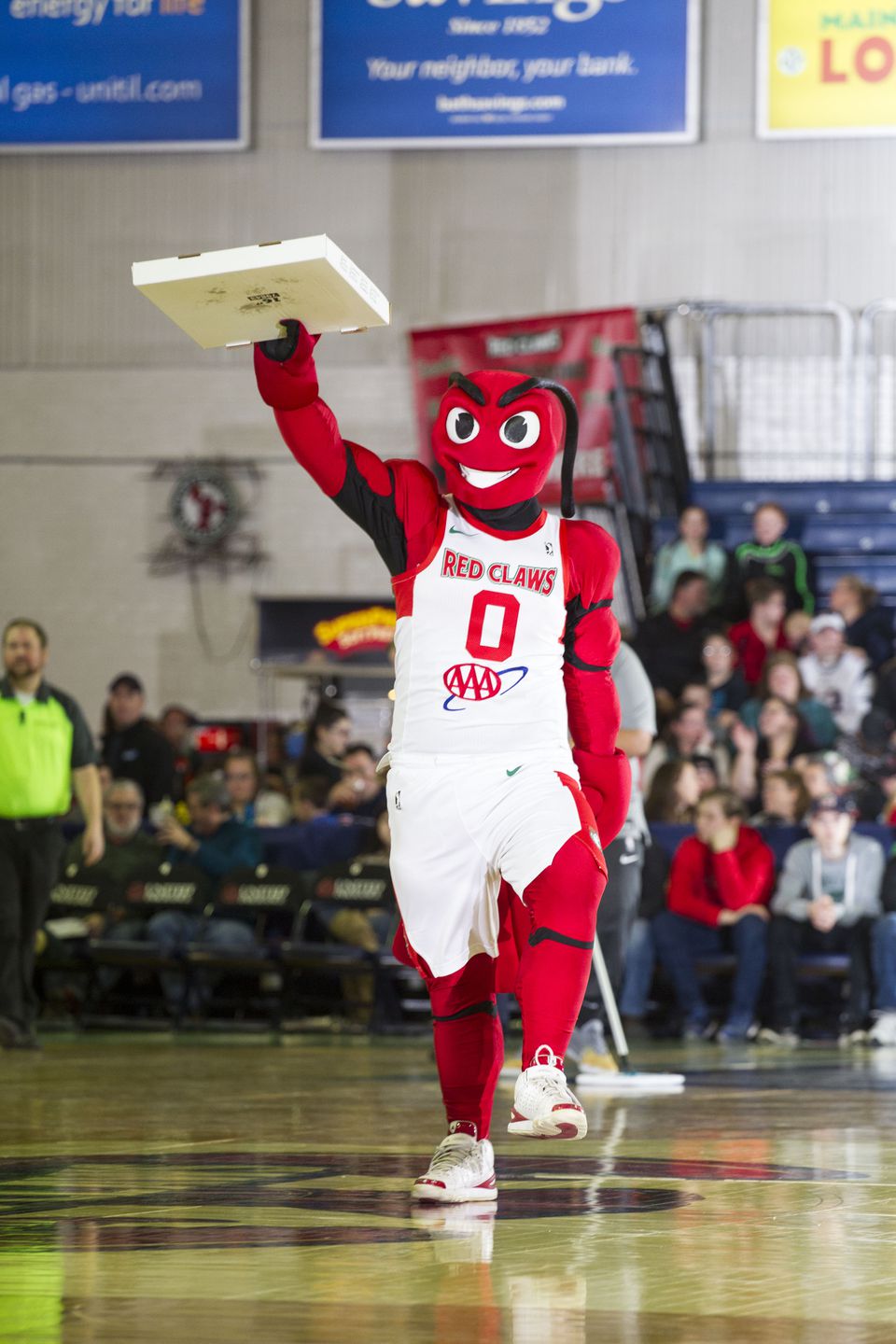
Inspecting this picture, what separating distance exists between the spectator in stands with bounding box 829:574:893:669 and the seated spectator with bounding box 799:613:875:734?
13.8 inches

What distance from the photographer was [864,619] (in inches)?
505

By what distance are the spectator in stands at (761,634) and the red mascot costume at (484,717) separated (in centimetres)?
834

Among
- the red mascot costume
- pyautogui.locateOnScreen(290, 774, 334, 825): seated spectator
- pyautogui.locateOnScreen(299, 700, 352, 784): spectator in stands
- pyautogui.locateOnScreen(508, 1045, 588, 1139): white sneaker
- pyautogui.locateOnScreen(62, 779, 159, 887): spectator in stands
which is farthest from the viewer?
pyautogui.locateOnScreen(299, 700, 352, 784): spectator in stands

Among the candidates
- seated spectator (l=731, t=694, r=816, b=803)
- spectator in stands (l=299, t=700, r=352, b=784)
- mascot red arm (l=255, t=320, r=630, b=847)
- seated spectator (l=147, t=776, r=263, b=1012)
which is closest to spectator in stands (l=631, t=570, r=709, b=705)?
seated spectator (l=731, t=694, r=816, b=803)

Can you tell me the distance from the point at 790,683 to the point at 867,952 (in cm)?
232

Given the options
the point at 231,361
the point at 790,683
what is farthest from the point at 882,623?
the point at 231,361

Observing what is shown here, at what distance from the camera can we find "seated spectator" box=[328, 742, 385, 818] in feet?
37.5

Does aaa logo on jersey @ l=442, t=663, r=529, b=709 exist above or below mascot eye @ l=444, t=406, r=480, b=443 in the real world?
below

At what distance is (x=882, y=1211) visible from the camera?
3863 mm

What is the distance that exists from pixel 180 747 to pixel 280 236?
544cm

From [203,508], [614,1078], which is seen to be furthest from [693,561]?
[614,1078]

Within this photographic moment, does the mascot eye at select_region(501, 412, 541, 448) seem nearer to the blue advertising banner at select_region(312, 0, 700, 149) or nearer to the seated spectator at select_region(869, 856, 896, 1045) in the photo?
the seated spectator at select_region(869, 856, 896, 1045)

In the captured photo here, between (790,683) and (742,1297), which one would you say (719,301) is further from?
(742,1297)

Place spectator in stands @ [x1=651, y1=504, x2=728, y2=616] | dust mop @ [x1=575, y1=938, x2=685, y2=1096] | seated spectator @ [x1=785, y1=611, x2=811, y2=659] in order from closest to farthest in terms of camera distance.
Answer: dust mop @ [x1=575, y1=938, x2=685, y2=1096], seated spectator @ [x1=785, y1=611, x2=811, y2=659], spectator in stands @ [x1=651, y1=504, x2=728, y2=616]
